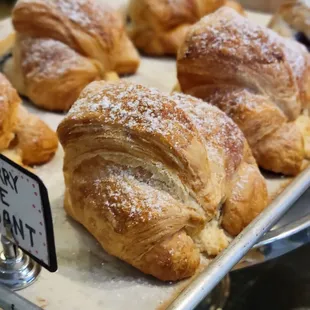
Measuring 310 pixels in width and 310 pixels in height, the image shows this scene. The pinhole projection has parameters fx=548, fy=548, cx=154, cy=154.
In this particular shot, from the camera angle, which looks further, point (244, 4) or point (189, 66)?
point (244, 4)

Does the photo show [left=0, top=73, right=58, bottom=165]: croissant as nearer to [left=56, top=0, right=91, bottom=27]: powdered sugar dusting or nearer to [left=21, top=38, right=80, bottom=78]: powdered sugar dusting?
[left=21, top=38, right=80, bottom=78]: powdered sugar dusting

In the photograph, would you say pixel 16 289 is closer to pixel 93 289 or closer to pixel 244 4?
pixel 93 289

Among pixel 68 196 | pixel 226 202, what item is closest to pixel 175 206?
pixel 226 202

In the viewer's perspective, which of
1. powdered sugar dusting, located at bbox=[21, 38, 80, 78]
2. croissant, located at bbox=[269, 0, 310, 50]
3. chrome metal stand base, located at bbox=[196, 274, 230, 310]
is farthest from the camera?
croissant, located at bbox=[269, 0, 310, 50]

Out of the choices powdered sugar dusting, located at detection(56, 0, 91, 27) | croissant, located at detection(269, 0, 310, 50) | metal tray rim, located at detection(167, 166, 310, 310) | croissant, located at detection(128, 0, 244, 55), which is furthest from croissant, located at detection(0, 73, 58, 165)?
croissant, located at detection(269, 0, 310, 50)

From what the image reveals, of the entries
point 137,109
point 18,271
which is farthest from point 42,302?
point 137,109

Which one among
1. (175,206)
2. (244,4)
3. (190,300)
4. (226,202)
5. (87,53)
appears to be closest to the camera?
(190,300)
